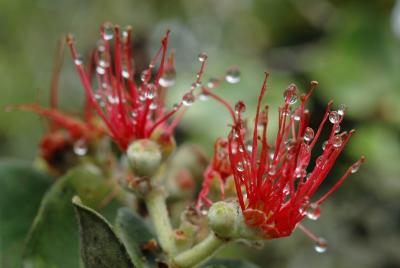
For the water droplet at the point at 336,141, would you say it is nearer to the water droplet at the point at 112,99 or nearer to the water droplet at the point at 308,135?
the water droplet at the point at 308,135

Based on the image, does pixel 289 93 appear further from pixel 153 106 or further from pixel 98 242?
pixel 98 242

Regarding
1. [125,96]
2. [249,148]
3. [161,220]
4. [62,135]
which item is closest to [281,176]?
[249,148]

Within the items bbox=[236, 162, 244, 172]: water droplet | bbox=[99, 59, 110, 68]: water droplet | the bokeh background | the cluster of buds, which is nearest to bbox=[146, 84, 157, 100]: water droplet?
the cluster of buds

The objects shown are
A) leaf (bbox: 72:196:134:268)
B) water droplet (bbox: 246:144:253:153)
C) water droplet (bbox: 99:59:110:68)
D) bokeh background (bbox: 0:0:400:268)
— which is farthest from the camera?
bokeh background (bbox: 0:0:400:268)

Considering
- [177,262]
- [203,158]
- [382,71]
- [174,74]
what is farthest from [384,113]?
[177,262]

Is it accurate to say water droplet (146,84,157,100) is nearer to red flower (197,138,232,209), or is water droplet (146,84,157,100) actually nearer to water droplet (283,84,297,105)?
red flower (197,138,232,209)

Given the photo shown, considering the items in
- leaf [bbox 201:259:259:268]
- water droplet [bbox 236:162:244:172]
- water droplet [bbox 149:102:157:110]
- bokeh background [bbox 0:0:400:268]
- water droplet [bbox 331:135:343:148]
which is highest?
water droplet [bbox 149:102:157:110]

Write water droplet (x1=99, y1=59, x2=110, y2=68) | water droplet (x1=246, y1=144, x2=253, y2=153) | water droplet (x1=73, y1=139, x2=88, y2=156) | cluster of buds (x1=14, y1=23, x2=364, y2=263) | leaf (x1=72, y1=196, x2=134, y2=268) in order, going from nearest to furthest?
1. leaf (x1=72, y1=196, x2=134, y2=268)
2. cluster of buds (x1=14, y1=23, x2=364, y2=263)
3. water droplet (x1=246, y1=144, x2=253, y2=153)
4. water droplet (x1=99, y1=59, x2=110, y2=68)
5. water droplet (x1=73, y1=139, x2=88, y2=156)

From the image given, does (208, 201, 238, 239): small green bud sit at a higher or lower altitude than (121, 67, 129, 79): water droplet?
lower
